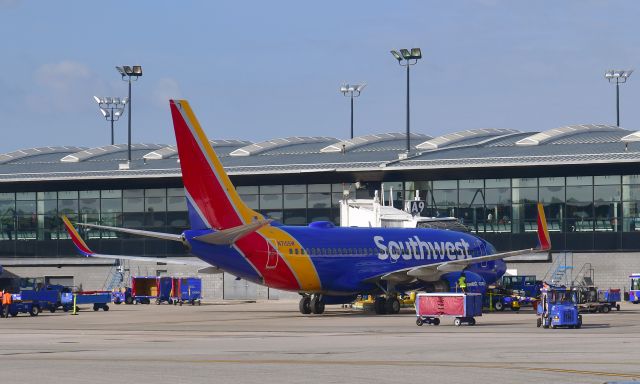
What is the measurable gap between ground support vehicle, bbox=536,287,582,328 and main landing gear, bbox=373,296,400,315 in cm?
1489

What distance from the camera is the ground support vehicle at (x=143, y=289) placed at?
274 ft

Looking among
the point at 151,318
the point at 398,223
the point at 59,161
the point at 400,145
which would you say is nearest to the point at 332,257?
the point at 151,318

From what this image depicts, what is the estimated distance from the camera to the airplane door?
53.8 meters

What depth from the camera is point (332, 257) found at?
57.4 metres

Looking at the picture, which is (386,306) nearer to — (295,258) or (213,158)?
(295,258)

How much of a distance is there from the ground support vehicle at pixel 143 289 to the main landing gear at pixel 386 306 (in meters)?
27.4

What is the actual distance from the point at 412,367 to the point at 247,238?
26470 mm

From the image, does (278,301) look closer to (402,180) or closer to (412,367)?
(402,180)

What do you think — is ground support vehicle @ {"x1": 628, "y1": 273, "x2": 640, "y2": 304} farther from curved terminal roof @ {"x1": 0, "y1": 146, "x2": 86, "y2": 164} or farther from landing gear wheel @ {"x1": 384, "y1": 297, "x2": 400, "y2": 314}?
curved terminal roof @ {"x1": 0, "y1": 146, "x2": 86, "y2": 164}

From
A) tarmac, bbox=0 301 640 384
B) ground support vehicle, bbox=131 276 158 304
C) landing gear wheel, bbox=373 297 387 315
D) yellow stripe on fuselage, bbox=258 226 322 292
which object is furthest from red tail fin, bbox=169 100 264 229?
ground support vehicle, bbox=131 276 158 304

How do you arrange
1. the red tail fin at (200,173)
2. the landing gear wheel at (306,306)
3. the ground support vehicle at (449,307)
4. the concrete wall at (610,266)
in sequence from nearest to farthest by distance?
the ground support vehicle at (449,307)
the red tail fin at (200,173)
the landing gear wheel at (306,306)
the concrete wall at (610,266)

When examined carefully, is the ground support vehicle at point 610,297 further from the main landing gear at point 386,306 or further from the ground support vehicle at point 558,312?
the ground support vehicle at point 558,312

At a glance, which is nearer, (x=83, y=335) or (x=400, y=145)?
(x=83, y=335)

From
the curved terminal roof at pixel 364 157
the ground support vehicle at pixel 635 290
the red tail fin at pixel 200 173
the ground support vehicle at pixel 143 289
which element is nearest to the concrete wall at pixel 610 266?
the ground support vehicle at pixel 635 290
